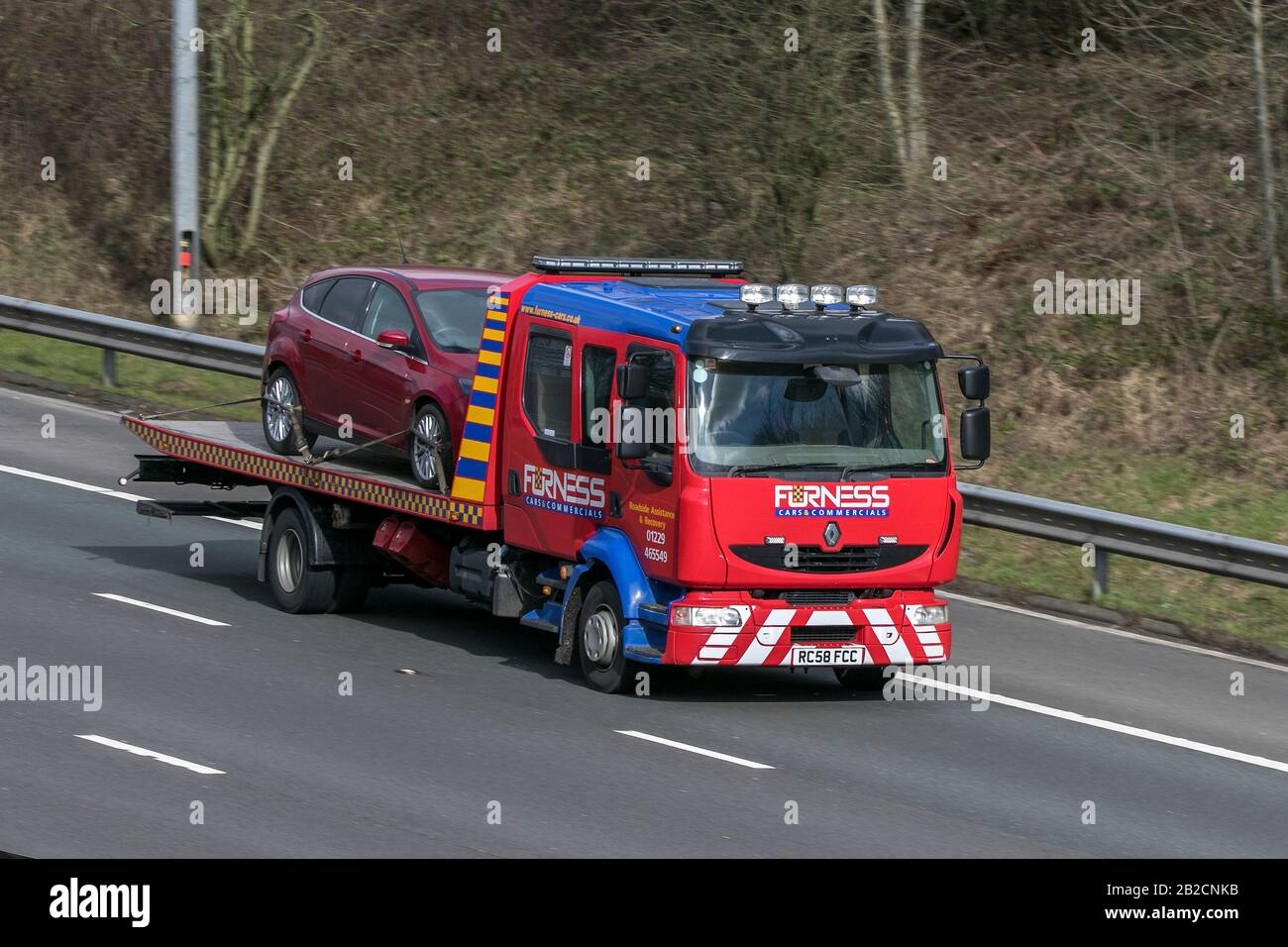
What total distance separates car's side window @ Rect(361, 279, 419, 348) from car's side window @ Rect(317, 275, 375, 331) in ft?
0.41

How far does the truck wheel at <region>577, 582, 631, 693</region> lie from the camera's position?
12406mm

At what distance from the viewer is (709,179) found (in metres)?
24.4

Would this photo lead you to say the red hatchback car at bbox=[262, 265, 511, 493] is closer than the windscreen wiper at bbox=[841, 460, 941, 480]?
No

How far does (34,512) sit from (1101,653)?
9.28 metres

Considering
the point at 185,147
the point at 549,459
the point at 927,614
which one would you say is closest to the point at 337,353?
the point at 549,459

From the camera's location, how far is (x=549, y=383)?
13.0 metres

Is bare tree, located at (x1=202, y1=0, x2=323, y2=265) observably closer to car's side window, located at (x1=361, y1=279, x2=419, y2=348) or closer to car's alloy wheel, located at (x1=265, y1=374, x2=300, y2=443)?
car's alloy wheel, located at (x1=265, y1=374, x2=300, y2=443)

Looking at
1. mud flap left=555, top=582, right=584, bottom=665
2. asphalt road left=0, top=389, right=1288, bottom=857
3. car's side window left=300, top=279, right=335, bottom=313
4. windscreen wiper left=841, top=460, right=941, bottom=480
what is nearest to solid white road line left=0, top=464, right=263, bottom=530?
asphalt road left=0, top=389, right=1288, bottom=857

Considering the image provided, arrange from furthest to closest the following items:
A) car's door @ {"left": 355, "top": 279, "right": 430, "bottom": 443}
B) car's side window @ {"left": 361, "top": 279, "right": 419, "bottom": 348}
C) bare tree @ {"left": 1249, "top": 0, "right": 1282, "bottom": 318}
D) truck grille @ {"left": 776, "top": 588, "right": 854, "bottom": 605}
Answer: bare tree @ {"left": 1249, "top": 0, "right": 1282, "bottom": 318}
car's side window @ {"left": 361, "top": 279, "right": 419, "bottom": 348}
car's door @ {"left": 355, "top": 279, "right": 430, "bottom": 443}
truck grille @ {"left": 776, "top": 588, "right": 854, "bottom": 605}

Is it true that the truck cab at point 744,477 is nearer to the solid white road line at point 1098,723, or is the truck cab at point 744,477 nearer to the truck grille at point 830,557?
the truck grille at point 830,557

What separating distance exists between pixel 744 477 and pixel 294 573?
4.46m

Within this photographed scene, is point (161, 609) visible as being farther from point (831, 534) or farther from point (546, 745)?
point (831, 534)
